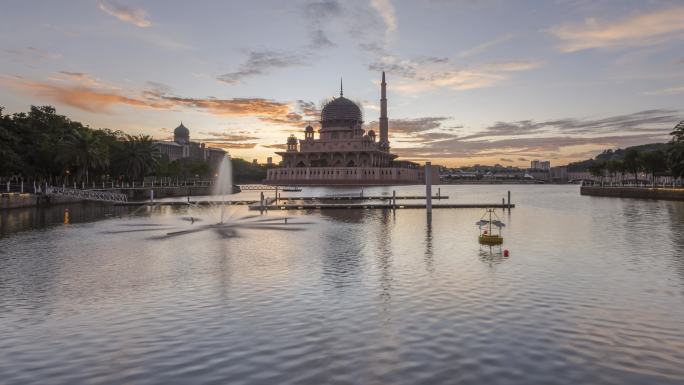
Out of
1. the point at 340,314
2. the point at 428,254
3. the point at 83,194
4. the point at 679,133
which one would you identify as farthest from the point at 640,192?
the point at 340,314

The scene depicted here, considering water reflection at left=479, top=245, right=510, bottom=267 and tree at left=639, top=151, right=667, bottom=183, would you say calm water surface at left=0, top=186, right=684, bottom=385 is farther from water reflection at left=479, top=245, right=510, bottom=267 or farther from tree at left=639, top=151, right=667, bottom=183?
tree at left=639, top=151, right=667, bottom=183

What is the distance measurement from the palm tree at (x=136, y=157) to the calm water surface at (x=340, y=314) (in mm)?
78245

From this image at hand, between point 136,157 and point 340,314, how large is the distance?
99.7 metres

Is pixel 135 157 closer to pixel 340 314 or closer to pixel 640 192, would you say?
pixel 640 192

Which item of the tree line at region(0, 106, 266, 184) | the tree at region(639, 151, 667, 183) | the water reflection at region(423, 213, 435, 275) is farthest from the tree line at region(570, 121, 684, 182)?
the tree line at region(0, 106, 266, 184)

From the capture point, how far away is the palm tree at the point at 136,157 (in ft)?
348

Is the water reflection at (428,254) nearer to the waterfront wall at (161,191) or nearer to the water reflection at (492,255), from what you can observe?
the water reflection at (492,255)

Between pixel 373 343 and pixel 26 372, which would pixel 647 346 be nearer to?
pixel 373 343

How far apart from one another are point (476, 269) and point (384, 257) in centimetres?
539

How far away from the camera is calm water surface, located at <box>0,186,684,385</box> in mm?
11320

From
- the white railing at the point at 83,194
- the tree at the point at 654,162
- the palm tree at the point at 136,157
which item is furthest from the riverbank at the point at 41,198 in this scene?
the tree at the point at 654,162

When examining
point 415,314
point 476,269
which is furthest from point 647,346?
point 476,269

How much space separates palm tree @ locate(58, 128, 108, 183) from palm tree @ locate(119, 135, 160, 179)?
42.5 feet

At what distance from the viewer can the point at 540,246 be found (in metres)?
32.6
